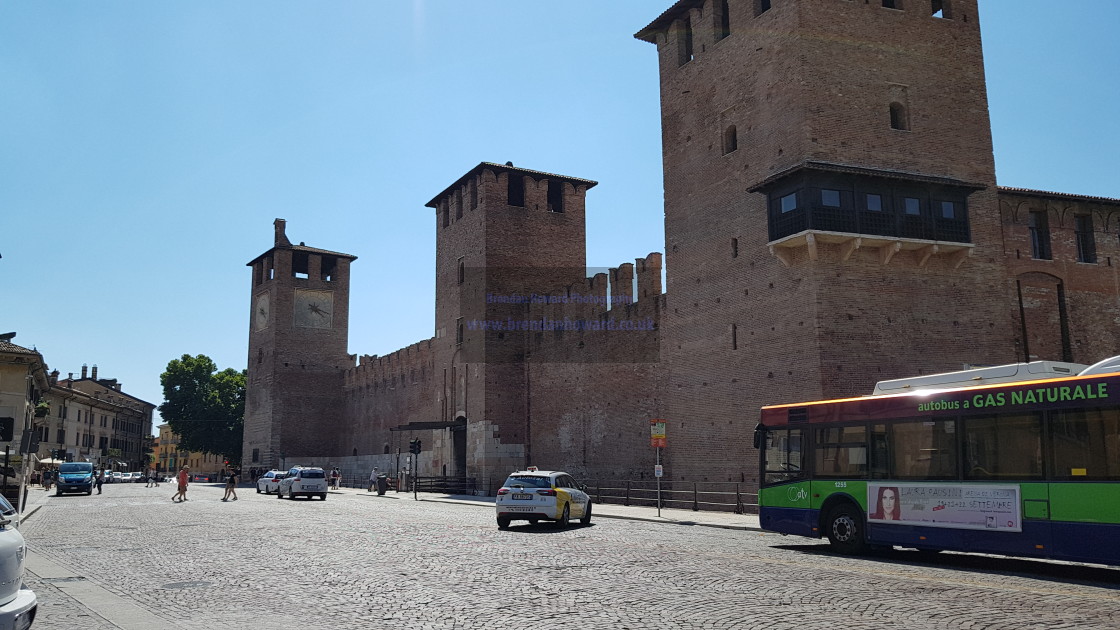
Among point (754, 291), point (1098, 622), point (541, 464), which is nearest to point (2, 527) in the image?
point (1098, 622)

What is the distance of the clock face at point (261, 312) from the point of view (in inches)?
2388

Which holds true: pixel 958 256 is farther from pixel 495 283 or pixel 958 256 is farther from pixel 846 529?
pixel 495 283

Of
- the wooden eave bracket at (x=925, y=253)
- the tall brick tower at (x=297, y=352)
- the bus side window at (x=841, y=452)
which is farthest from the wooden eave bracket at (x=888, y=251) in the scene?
the tall brick tower at (x=297, y=352)

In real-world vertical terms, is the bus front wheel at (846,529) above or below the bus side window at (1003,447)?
below

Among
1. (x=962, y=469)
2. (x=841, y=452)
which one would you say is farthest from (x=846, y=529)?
(x=962, y=469)

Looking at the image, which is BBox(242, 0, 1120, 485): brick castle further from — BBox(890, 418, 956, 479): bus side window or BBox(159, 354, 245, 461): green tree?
BBox(159, 354, 245, 461): green tree

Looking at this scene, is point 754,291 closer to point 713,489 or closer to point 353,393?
point 713,489

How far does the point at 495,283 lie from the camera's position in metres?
38.3

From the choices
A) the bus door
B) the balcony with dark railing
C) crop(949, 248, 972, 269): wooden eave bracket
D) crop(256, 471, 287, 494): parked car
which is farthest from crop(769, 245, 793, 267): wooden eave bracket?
crop(256, 471, 287, 494): parked car

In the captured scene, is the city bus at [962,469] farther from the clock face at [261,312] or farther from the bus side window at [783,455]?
the clock face at [261,312]

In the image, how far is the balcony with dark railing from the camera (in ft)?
70.0

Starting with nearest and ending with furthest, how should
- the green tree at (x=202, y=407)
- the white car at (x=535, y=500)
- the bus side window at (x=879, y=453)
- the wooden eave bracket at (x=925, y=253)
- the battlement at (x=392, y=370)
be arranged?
the bus side window at (x=879, y=453), the white car at (x=535, y=500), the wooden eave bracket at (x=925, y=253), the battlement at (x=392, y=370), the green tree at (x=202, y=407)

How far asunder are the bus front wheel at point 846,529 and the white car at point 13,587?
36.2 feet

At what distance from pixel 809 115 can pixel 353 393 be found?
42.7 m
